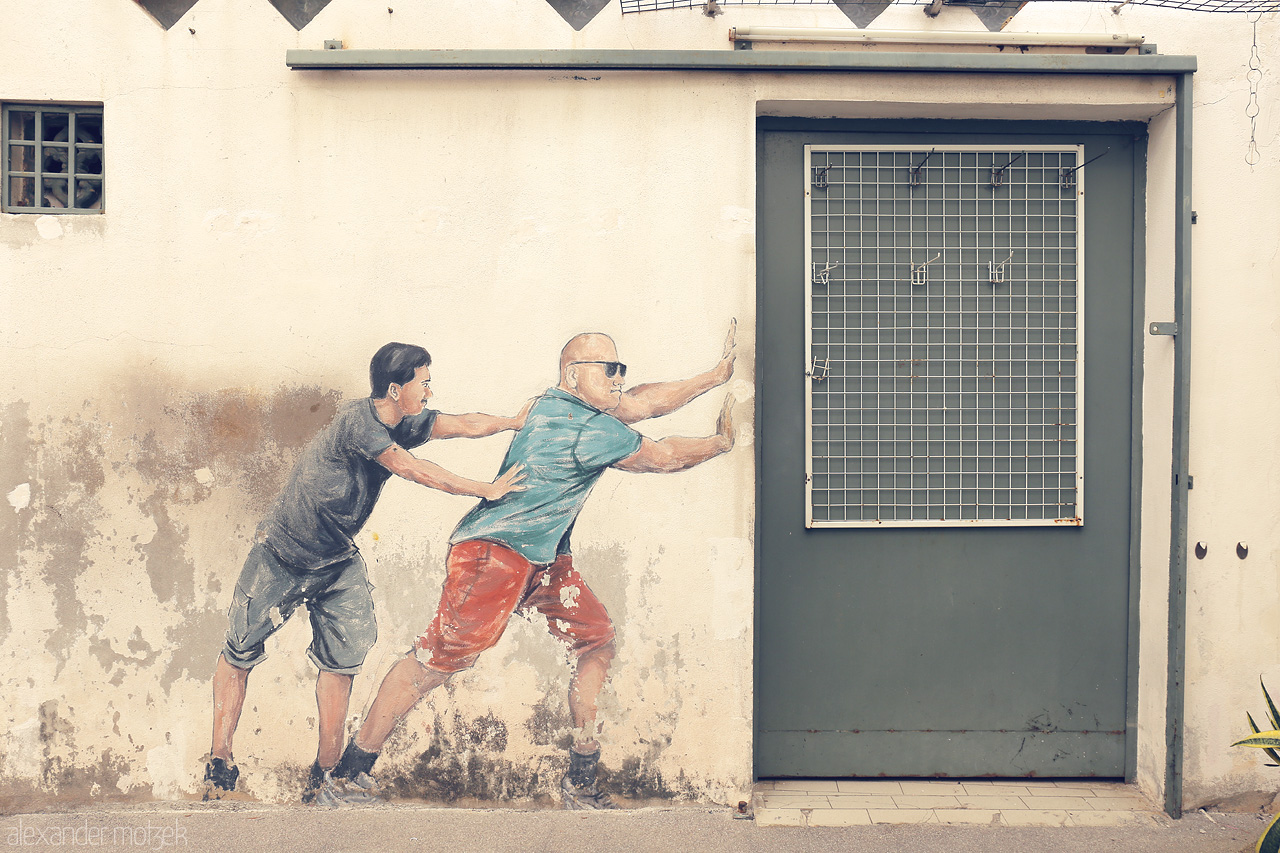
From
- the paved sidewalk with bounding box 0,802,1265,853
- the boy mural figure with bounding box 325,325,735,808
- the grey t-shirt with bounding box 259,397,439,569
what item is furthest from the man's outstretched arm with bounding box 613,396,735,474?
the paved sidewalk with bounding box 0,802,1265,853

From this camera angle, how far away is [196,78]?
3.03 metres

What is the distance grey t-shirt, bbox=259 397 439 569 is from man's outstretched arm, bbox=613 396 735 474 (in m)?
0.91

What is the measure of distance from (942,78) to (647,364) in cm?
175

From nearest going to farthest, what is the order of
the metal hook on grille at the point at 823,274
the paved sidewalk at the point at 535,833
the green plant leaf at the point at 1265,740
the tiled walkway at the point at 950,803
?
the green plant leaf at the point at 1265,740
the paved sidewalk at the point at 535,833
the tiled walkway at the point at 950,803
the metal hook on grille at the point at 823,274

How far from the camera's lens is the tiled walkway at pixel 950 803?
299 cm

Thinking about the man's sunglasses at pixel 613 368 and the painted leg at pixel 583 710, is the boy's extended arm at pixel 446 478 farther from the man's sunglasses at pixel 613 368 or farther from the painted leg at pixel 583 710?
the painted leg at pixel 583 710

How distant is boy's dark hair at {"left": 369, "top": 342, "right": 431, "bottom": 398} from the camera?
3.05m

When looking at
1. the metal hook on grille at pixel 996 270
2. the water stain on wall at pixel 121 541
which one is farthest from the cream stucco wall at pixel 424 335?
the metal hook on grille at pixel 996 270

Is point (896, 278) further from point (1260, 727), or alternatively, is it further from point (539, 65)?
point (1260, 727)

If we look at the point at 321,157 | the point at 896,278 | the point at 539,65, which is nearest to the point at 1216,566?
the point at 896,278

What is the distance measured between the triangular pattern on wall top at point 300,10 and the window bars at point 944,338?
7.24 ft

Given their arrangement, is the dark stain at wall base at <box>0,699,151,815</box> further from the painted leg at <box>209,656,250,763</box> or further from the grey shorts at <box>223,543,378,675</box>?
the grey shorts at <box>223,543,378,675</box>

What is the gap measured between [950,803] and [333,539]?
2.91 meters

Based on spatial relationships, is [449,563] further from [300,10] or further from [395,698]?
[300,10]
